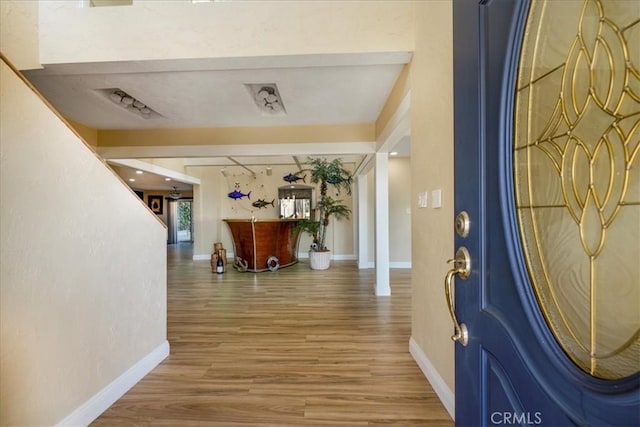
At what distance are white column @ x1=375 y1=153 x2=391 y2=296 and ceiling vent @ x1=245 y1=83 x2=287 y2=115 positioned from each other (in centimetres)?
150

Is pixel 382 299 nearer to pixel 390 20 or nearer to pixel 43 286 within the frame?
pixel 390 20

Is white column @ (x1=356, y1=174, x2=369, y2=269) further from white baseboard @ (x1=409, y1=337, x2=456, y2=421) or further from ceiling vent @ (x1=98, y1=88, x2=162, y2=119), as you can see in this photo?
ceiling vent @ (x1=98, y1=88, x2=162, y2=119)

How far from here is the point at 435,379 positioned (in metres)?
1.83

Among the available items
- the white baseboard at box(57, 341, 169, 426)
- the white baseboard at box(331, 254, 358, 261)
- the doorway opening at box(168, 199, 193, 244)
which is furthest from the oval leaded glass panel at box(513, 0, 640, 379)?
the doorway opening at box(168, 199, 193, 244)

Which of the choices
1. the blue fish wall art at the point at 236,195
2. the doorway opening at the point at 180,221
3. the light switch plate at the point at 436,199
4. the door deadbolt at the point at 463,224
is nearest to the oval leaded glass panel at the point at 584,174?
the door deadbolt at the point at 463,224

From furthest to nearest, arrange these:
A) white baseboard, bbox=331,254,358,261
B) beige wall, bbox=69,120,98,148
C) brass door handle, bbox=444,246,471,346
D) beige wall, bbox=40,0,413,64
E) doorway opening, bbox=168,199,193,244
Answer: doorway opening, bbox=168,199,193,244
white baseboard, bbox=331,254,358,261
beige wall, bbox=69,120,98,148
beige wall, bbox=40,0,413,64
brass door handle, bbox=444,246,471,346

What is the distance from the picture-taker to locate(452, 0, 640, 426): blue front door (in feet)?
1.38

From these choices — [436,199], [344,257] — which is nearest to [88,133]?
[436,199]

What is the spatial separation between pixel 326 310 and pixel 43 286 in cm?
263

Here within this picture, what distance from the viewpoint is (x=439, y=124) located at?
1702mm

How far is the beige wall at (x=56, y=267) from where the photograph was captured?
1.20 metres

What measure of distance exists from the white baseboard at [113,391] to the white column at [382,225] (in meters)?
2.75

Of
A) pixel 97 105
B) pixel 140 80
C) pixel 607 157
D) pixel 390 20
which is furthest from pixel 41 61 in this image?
pixel 607 157

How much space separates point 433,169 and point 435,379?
1.33 m
